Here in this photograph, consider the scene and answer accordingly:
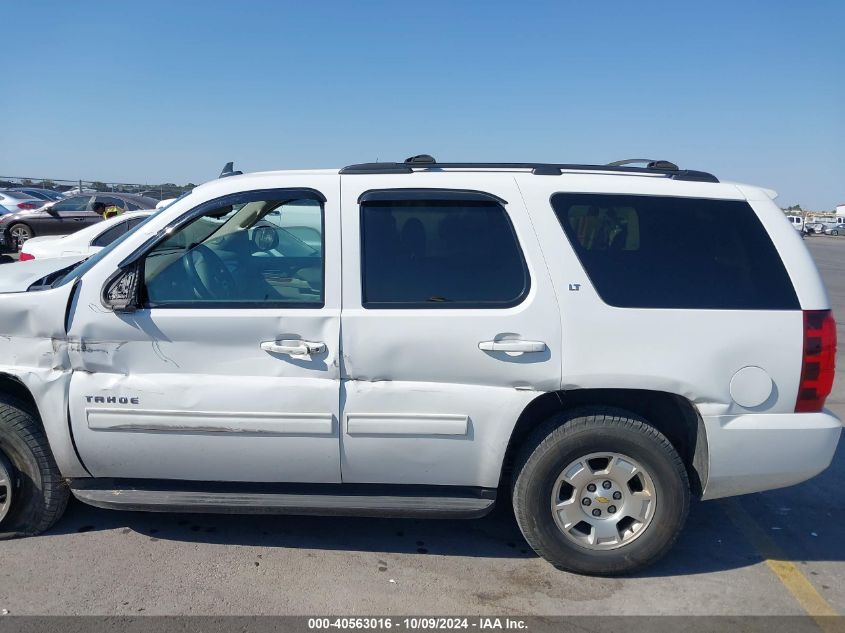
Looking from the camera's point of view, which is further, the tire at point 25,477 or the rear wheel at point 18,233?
the rear wheel at point 18,233

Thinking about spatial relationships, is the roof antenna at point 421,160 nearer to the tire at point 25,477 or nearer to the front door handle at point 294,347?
the front door handle at point 294,347

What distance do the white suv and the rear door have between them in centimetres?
1

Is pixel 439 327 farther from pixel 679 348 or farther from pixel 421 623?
pixel 421 623

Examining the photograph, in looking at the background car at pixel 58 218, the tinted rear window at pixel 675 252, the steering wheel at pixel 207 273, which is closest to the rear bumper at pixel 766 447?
the tinted rear window at pixel 675 252

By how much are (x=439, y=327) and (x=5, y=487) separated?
2.42 metres

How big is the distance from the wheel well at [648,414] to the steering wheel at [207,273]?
5.26 ft

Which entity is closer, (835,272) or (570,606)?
(570,606)

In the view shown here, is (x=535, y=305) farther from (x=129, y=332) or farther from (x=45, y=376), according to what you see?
(x=45, y=376)

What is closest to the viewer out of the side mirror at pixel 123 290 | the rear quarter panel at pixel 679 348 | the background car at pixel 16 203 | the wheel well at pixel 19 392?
the rear quarter panel at pixel 679 348

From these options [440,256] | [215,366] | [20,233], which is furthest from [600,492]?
[20,233]

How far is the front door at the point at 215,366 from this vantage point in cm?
349

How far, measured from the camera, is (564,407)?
369 centimetres

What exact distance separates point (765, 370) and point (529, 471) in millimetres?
1216

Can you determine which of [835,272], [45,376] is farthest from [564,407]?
[835,272]
